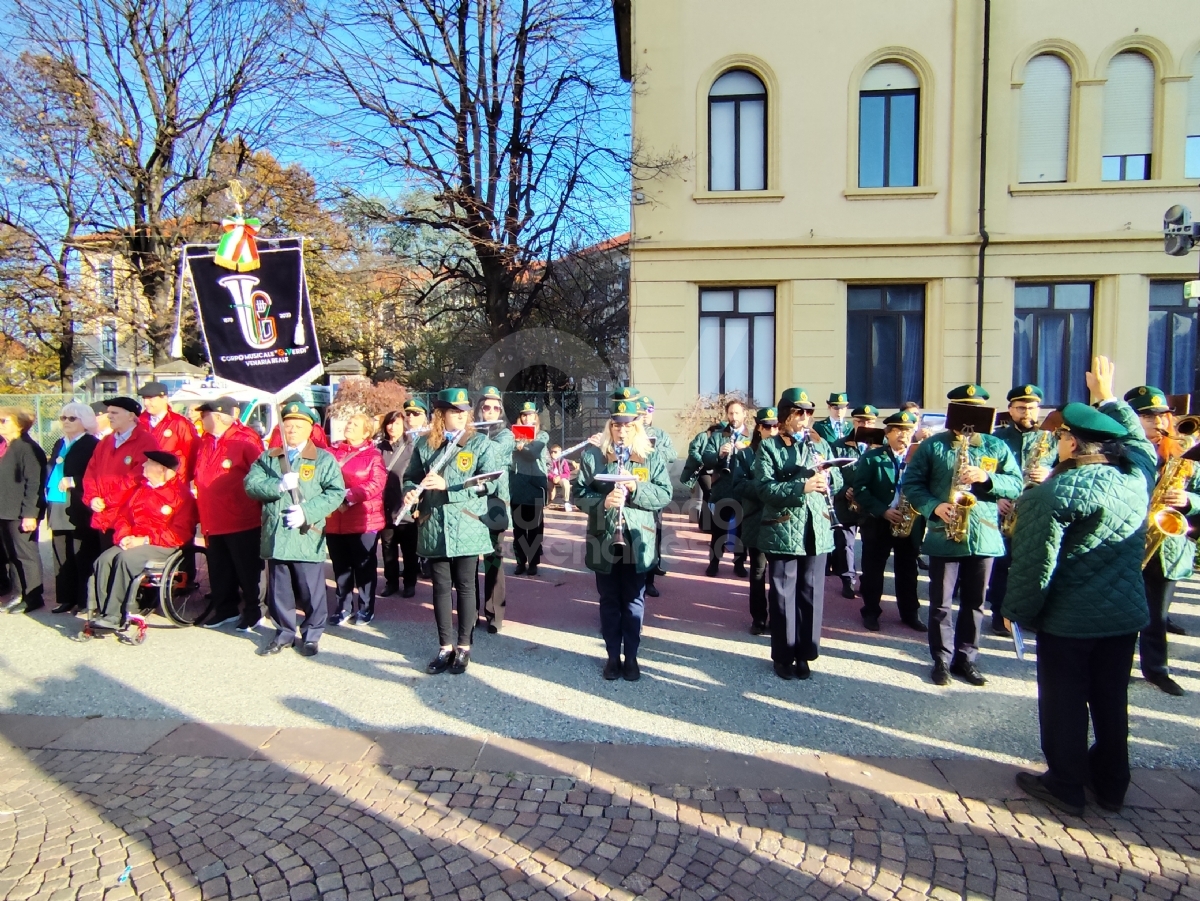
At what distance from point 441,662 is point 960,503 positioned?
3610 mm

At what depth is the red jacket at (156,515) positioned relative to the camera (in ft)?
18.5

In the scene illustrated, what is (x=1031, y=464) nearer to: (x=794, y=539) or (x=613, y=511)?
(x=794, y=539)

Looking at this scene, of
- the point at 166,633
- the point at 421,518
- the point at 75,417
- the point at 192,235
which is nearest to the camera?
the point at 421,518

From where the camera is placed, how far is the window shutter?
12117 mm

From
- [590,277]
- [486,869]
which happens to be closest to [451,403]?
[486,869]

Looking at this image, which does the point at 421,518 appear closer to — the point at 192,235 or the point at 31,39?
the point at 192,235

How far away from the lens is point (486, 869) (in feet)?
9.02

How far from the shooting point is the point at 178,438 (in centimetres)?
595

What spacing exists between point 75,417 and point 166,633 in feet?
7.49

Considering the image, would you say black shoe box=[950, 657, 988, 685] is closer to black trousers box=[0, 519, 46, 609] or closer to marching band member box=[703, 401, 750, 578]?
marching band member box=[703, 401, 750, 578]

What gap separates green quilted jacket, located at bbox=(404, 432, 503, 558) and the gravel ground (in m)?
0.90

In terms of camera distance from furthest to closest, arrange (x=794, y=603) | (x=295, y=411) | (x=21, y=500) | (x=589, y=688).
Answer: (x=21, y=500) < (x=295, y=411) < (x=794, y=603) < (x=589, y=688)

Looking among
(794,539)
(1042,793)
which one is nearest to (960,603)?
(794,539)

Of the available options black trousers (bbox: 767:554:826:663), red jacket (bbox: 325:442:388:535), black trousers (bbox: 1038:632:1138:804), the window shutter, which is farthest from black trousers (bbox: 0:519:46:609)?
the window shutter
